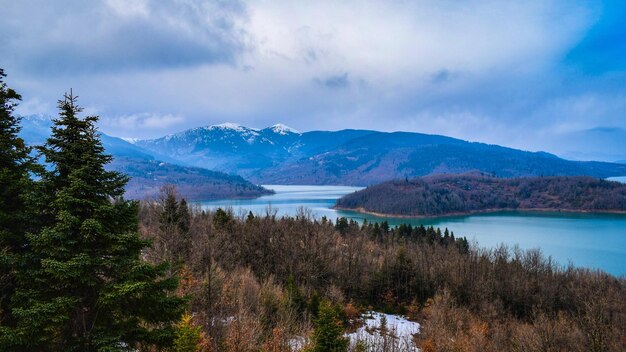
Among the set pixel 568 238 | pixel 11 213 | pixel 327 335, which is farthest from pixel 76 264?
pixel 568 238

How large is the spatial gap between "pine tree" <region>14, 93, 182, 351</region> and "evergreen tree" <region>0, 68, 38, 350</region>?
395mm

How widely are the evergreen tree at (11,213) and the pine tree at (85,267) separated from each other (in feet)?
1.29

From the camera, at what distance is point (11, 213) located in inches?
343

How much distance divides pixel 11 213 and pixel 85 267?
2.87 meters

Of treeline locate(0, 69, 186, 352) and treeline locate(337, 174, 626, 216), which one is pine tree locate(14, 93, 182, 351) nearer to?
treeline locate(0, 69, 186, 352)

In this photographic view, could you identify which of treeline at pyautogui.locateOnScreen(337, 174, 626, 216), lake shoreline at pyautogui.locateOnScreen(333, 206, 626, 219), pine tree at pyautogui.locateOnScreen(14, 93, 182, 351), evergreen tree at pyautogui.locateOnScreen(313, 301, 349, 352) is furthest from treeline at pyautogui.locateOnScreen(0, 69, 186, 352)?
treeline at pyautogui.locateOnScreen(337, 174, 626, 216)

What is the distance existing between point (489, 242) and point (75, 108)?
9706cm

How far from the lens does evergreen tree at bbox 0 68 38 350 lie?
25.0 feet

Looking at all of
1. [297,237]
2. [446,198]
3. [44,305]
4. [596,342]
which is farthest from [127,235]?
[446,198]

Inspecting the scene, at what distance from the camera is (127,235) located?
7.99 meters

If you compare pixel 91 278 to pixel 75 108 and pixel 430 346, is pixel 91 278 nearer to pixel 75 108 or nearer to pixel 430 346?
pixel 75 108

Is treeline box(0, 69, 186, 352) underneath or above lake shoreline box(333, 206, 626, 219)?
above

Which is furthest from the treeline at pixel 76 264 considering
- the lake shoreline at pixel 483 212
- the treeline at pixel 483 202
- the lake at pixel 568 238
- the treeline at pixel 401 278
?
the treeline at pixel 483 202

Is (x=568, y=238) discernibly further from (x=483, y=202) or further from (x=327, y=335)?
(x=327, y=335)
